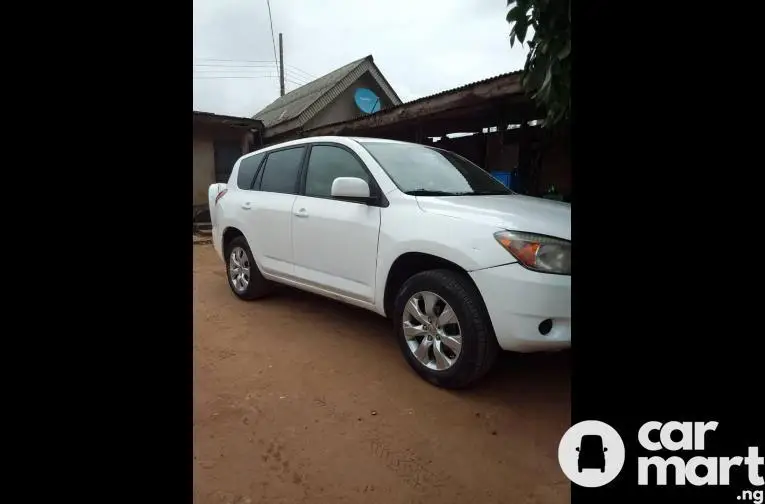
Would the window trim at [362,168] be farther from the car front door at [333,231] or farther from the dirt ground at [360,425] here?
the dirt ground at [360,425]

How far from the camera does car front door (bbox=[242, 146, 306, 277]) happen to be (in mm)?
3449

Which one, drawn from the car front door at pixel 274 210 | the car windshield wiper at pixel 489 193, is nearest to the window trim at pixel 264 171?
the car front door at pixel 274 210

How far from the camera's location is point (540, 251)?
2121 millimetres

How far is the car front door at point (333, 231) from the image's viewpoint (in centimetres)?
279

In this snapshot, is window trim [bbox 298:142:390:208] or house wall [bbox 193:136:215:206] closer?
window trim [bbox 298:142:390:208]

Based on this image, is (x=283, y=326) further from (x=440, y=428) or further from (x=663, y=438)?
(x=663, y=438)

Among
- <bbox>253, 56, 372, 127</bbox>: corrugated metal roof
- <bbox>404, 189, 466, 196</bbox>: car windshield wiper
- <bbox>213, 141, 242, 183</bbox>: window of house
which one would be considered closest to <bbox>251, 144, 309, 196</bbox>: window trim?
<bbox>404, 189, 466, 196</bbox>: car windshield wiper

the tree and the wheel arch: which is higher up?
the tree

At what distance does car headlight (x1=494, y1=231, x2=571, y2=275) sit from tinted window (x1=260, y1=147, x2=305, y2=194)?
203cm

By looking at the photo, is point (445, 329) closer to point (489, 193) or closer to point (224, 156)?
point (489, 193)

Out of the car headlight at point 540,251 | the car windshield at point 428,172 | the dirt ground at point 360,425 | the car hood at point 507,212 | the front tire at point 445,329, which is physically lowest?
the dirt ground at point 360,425

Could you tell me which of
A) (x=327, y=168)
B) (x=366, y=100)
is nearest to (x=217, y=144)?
(x=366, y=100)

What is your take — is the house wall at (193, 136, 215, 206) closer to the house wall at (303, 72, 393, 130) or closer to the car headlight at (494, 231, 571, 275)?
the house wall at (303, 72, 393, 130)
